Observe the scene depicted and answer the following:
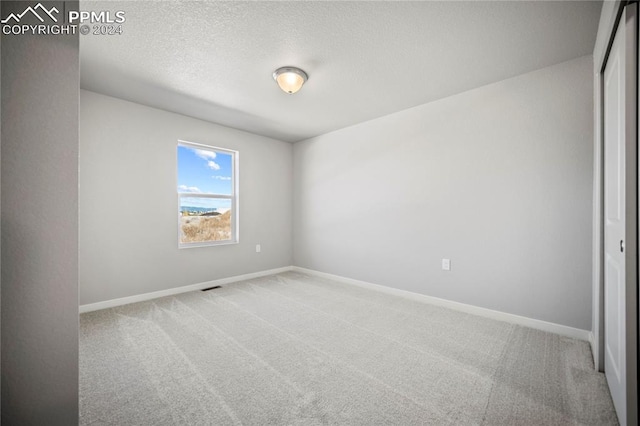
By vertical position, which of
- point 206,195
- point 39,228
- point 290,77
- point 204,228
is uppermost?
point 290,77

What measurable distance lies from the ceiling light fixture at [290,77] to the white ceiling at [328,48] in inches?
3.3

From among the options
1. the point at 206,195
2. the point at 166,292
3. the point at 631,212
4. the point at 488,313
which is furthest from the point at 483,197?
the point at 166,292

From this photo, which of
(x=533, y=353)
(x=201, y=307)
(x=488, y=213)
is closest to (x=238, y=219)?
(x=201, y=307)

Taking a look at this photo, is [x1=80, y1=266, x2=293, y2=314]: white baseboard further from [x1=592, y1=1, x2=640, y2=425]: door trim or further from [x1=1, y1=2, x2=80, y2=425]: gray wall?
[x1=592, y1=1, x2=640, y2=425]: door trim

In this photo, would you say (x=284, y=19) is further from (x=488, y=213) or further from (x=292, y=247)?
(x=292, y=247)

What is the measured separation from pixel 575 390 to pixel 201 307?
3198 millimetres

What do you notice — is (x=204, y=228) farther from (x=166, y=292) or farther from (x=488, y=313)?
(x=488, y=313)

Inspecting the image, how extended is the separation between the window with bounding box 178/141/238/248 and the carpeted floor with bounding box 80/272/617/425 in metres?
1.24

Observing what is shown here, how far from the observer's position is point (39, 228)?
89 centimetres

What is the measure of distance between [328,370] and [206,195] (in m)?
3.04

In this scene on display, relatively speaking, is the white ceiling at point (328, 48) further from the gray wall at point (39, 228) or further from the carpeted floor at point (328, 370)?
the carpeted floor at point (328, 370)

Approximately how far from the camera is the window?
3.86 metres

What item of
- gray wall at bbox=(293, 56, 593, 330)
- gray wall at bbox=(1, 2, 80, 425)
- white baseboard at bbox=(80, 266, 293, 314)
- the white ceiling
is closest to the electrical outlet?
gray wall at bbox=(293, 56, 593, 330)

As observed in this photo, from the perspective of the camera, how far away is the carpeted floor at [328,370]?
151cm
